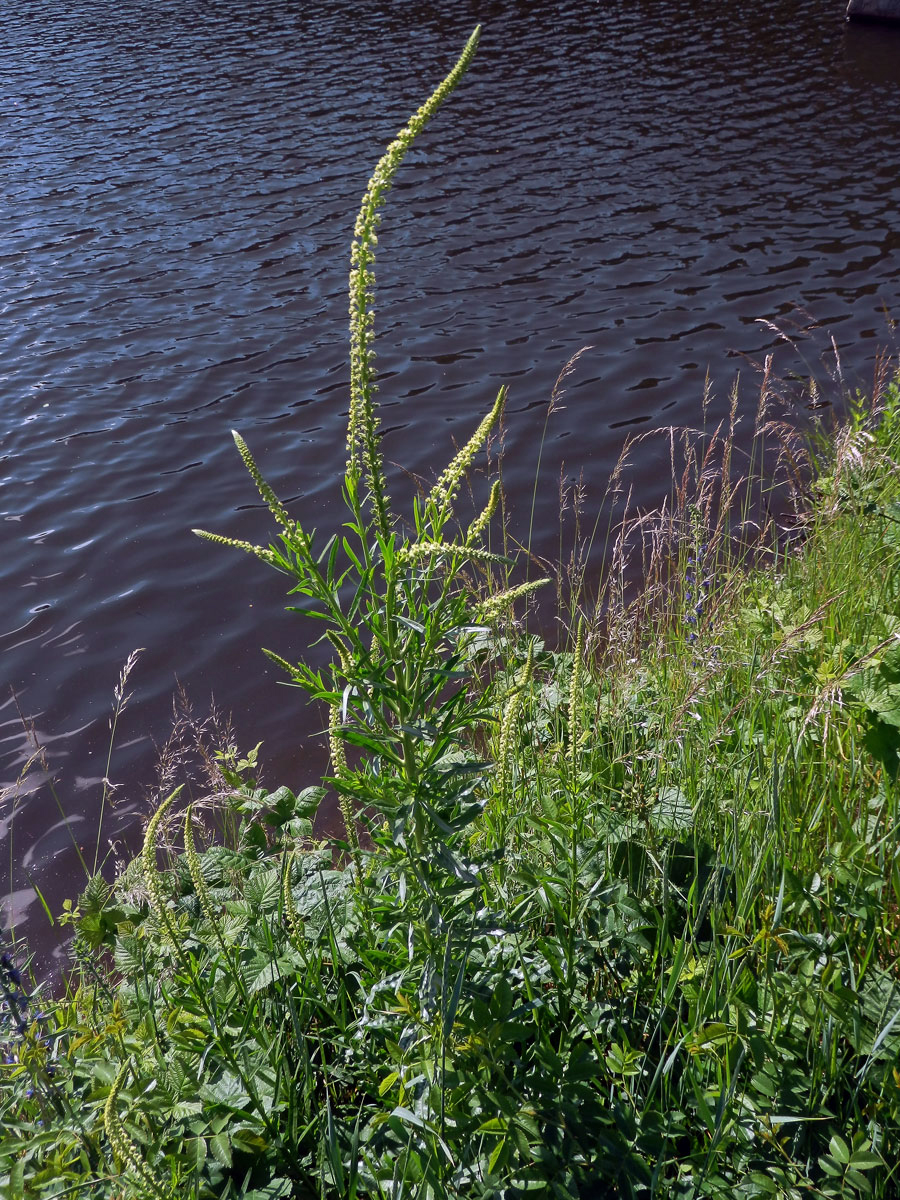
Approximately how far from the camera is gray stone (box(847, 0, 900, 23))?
683 inches

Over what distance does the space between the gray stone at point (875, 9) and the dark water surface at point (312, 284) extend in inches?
15.9

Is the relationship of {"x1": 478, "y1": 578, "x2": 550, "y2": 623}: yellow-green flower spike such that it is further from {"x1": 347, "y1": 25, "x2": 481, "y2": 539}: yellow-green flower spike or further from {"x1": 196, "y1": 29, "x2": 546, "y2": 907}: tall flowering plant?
{"x1": 347, "y1": 25, "x2": 481, "y2": 539}: yellow-green flower spike

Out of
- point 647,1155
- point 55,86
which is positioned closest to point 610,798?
point 647,1155

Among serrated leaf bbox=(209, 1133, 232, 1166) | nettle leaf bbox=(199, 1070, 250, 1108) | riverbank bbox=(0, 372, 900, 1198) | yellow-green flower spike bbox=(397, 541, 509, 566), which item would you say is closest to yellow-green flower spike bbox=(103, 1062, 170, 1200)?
riverbank bbox=(0, 372, 900, 1198)

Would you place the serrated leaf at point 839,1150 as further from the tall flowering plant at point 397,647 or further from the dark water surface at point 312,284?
the dark water surface at point 312,284

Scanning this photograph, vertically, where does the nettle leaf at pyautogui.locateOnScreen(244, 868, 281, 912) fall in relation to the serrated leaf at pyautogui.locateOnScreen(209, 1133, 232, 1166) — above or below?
below

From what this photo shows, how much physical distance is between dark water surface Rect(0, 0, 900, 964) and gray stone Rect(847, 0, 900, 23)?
41cm

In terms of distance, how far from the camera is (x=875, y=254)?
10.5 metres

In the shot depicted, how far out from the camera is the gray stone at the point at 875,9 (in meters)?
17.3

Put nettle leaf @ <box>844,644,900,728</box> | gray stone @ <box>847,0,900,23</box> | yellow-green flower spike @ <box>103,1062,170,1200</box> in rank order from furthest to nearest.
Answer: gray stone @ <box>847,0,900,23</box>, nettle leaf @ <box>844,644,900,728</box>, yellow-green flower spike @ <box>103,1062,170,1200</box>

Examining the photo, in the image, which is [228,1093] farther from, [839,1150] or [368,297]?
[368,297]

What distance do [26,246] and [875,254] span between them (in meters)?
9.73

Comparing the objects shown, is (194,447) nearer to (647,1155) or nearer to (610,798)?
(610,798)

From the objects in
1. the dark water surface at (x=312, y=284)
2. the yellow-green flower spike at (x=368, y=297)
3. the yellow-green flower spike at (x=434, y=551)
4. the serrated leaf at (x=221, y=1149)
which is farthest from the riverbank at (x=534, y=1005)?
the dark water surface at (x=312, y=284)
